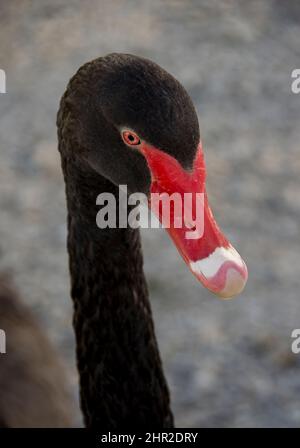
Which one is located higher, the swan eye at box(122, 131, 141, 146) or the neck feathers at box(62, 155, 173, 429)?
the swan eye at box(122, 131, 141, 146)

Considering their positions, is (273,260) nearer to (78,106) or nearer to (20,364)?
(20,364)

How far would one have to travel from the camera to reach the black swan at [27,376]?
2.43 meters

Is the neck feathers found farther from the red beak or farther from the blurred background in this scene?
the blurred background

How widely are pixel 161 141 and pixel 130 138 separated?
0.08 metres

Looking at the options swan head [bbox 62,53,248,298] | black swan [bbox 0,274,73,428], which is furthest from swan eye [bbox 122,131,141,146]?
black swan [bbox 0,274,73,428]

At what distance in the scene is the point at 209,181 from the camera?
141 inches

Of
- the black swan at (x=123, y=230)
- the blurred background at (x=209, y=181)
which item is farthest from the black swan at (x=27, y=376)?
the blurred background at (x=209, y=181)

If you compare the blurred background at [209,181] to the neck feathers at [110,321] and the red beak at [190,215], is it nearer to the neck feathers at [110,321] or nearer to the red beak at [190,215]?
the neck feathers at [110,321]

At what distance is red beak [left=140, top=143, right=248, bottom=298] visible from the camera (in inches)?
73.6

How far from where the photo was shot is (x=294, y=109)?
150 inches

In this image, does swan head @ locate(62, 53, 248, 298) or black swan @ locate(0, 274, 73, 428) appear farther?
black swan @ locate(0, 274, 73, 428)

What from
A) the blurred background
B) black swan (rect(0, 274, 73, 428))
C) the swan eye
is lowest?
black swan (rect(0, 274, 73, 428))
